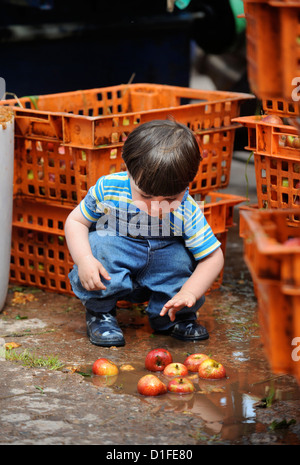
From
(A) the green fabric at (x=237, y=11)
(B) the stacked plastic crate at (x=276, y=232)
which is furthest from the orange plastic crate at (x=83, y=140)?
(A) the green fabric at (x=237, y=11)

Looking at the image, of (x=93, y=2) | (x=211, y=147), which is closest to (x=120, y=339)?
(x=211, y=147)

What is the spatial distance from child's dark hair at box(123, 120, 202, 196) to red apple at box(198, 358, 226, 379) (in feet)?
2.11

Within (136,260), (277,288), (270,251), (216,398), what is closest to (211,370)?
(216,398)

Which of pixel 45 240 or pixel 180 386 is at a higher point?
pixel 45 240

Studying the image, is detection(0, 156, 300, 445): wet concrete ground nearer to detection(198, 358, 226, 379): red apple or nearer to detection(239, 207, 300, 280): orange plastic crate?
detection(198, 358, 226, 379): red apple

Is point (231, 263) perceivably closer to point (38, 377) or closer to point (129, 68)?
point (38, 377)

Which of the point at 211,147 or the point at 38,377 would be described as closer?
the point at 38,377

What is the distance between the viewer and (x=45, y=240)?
142 inches

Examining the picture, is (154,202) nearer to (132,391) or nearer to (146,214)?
(146,214)

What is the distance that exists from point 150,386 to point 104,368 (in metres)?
0.25

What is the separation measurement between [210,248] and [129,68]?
2.96 meters

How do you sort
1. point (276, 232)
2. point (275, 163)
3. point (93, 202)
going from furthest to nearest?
point (275, 163), point (93, 202), point (276, 232)
